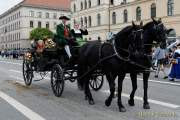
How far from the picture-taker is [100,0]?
74000 millimetres

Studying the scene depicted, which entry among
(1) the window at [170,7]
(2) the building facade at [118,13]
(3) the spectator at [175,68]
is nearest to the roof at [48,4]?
(2) the building facade at [118,13]

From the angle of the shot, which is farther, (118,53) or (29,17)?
(29,17)

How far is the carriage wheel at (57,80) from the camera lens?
32.5 ft

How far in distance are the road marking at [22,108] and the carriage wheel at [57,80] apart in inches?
49.3

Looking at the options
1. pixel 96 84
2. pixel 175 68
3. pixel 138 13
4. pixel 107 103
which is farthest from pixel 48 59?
pixel 138 13

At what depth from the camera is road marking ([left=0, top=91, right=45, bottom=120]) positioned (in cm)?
745

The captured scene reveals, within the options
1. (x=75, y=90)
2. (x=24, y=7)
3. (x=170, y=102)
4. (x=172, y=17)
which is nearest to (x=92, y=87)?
(x=75, y=90)

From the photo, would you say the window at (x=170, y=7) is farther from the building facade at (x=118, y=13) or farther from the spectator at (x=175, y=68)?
the spectator at (x=175, y=68)

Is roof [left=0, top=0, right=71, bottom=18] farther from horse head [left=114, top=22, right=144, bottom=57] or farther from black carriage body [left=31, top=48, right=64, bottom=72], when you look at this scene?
horse head [left=114, top=22, right=144, bottom=57]

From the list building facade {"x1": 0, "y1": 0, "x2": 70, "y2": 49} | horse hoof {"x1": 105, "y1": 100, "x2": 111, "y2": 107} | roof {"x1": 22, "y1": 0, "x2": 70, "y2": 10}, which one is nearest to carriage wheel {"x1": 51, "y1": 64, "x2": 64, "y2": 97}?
horse hoof {"x1": 105, "y1": 100, "x2": 111, "y2": 107}

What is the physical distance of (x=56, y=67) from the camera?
10.3 meters

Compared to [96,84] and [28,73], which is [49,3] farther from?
[96,84]

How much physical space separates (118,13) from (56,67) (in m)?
59.8

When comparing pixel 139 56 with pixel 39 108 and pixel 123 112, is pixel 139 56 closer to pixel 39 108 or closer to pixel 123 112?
pixel 123 112
